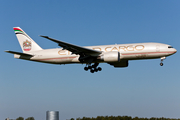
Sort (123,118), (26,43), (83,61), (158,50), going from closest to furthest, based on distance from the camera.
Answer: (158,50), (83,61), (26,43), (123,118)

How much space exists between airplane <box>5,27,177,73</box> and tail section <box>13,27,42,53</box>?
154 mm

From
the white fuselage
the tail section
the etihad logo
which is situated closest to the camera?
the white fuselage

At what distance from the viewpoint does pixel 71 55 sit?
32656mm

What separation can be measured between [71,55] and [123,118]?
82544 millimetres

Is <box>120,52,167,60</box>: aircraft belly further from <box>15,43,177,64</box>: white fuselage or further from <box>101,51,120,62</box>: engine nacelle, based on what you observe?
<box>101,51,120,62</box>: engine nacelle

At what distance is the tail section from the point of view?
36750mm

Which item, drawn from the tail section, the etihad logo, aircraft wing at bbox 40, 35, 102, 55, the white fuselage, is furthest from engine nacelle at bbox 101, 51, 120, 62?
the etihad logo

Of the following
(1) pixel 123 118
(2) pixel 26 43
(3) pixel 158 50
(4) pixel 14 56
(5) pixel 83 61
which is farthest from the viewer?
(1) pixel 123 118

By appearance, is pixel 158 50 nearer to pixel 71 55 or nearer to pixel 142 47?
pixel 142 47

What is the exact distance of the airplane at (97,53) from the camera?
1159 inches

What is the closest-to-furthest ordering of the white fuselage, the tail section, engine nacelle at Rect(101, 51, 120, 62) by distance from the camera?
1. the white fuselage
2. engine nacelle at Rect(101, 51, 120, 62)
3. the tail section

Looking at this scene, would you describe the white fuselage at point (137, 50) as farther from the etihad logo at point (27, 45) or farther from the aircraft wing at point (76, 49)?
the etihad logo at point (27, 45)

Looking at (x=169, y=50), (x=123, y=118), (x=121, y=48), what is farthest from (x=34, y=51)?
(x=123, y=118)

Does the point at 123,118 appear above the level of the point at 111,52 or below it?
below
